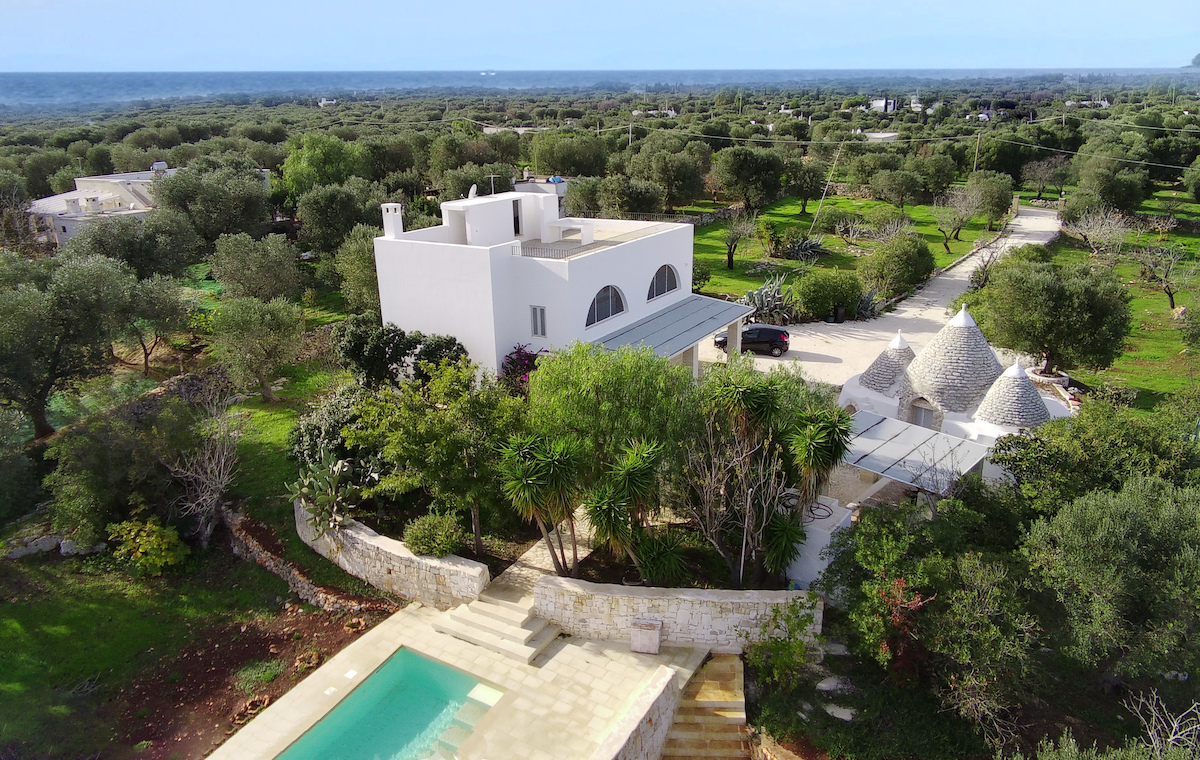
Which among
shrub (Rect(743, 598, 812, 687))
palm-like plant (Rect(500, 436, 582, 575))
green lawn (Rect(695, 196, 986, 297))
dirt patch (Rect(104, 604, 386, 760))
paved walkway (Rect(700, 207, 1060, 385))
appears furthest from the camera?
green lawn (Rect(695, 196, 986, 297))

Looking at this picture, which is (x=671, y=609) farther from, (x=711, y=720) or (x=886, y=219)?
(x=886, y=219)

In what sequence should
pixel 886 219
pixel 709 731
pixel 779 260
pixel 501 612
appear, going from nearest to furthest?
pixel 709 731 < pixel 501 612 < pixel 779 260 < pixel 886 219

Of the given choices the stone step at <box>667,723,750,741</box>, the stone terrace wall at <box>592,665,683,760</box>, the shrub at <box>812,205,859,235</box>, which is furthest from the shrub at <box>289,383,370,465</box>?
the shrub at <box>812,205,859,235</box>

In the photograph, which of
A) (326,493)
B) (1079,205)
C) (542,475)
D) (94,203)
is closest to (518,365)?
(326,493)

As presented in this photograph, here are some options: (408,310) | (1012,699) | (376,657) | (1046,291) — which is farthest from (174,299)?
(1046,291)

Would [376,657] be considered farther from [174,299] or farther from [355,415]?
[174,299]

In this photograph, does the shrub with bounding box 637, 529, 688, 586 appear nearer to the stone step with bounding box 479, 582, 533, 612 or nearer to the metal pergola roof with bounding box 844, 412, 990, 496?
the stone step with bounding box 479, 582, 533, 612
